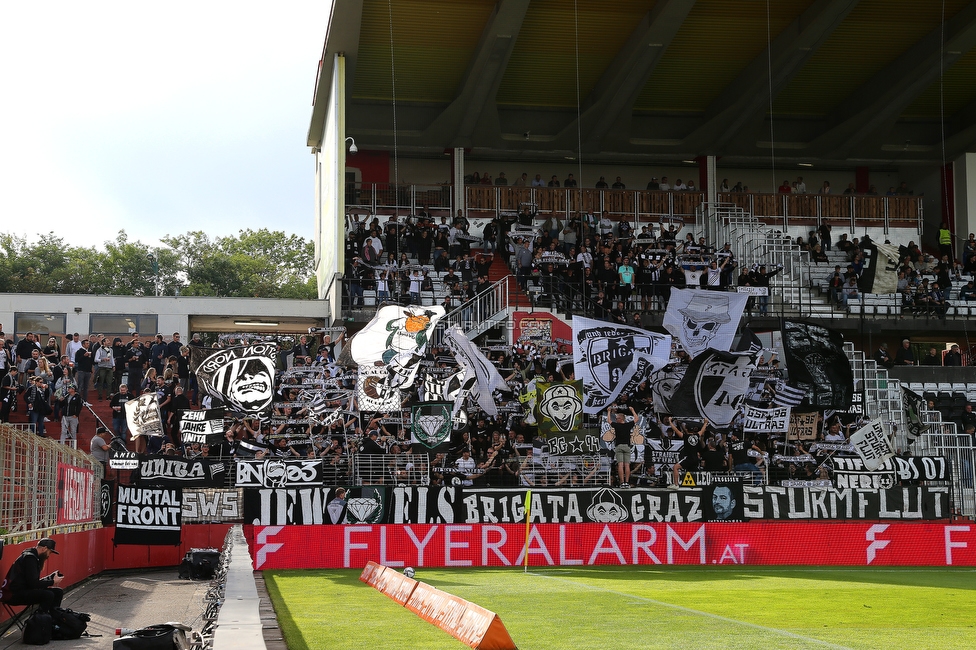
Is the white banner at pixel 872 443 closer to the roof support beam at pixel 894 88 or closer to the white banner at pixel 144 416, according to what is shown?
the white banner at pixel 144 416

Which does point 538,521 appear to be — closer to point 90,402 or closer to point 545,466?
point 545,466

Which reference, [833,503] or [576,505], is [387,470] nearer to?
[576,505]

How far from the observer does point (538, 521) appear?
23.4 meters

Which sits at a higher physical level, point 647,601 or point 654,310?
point 654,310

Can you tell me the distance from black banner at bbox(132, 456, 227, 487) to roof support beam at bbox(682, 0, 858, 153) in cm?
2662

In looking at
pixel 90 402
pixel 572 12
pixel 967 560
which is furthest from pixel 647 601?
pixel 572 12

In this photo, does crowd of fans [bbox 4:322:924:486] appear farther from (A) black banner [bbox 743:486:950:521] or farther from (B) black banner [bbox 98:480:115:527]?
(A) black banner [bbox 743:486:950:521]

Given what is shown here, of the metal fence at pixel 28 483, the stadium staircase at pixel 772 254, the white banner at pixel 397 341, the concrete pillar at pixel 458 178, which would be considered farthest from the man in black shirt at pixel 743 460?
the concrete pillar at pixel 458 178

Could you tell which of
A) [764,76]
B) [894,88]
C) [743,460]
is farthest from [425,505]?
[894,88]

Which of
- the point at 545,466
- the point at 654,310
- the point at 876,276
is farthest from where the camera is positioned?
the point at 876,276

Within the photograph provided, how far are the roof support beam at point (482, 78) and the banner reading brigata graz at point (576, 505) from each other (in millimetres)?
19595

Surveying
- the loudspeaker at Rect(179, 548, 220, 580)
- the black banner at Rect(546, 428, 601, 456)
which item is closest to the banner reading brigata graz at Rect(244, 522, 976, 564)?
the loudspeaker at Rect(179, 548, 220, 580)

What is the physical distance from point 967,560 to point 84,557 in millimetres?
18009

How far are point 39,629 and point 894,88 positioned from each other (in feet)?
130
